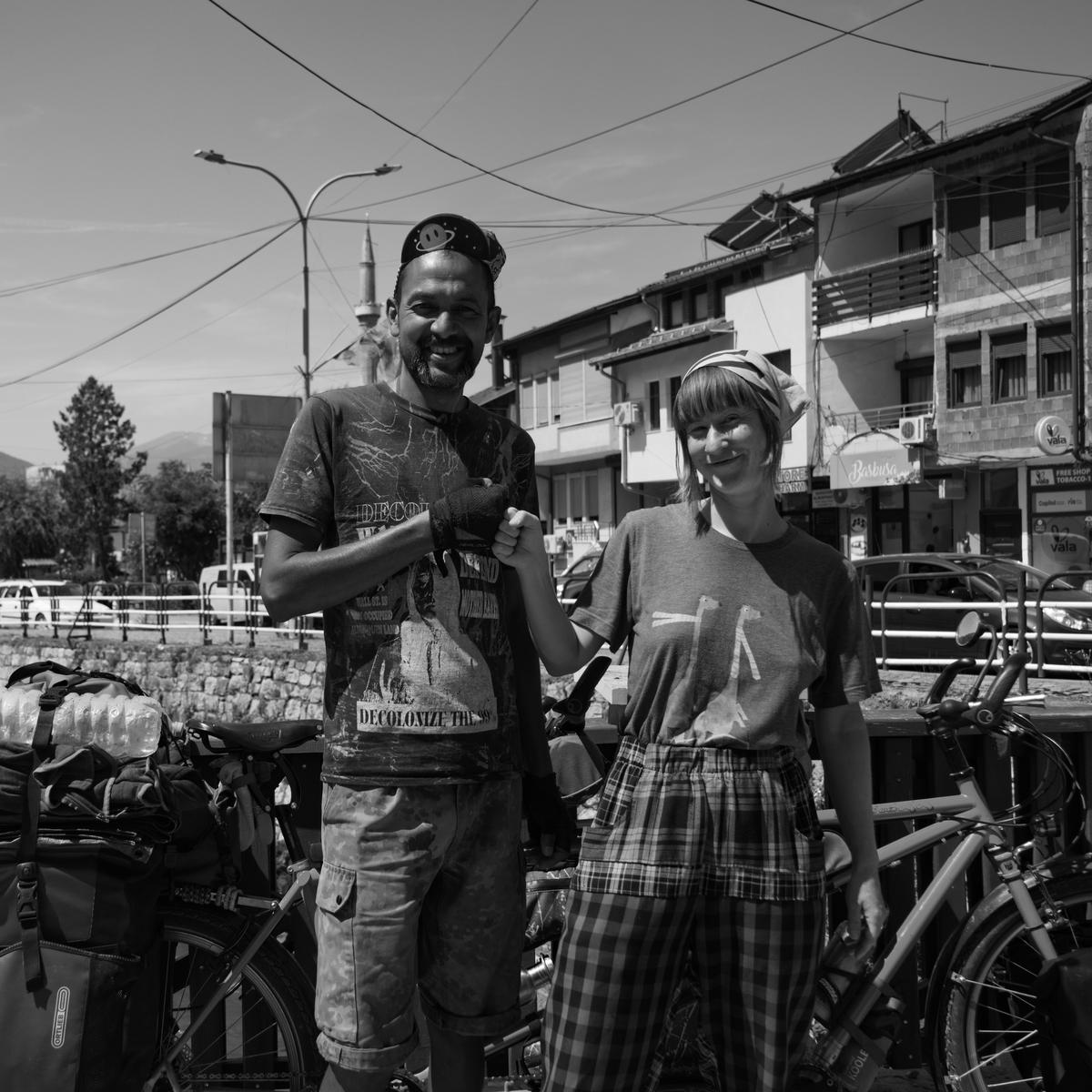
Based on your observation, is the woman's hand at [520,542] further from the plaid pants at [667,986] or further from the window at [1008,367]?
the window at [1008,367]

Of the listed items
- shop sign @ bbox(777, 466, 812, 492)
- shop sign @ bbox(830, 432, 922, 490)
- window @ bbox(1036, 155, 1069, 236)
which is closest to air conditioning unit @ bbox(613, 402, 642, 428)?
shop sign @ bbox(777, 466, 812, 492)

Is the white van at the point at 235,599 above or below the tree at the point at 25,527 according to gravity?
below

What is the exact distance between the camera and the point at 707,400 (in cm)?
226

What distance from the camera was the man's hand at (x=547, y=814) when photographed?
2.54 m

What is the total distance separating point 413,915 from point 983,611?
26.6 feet

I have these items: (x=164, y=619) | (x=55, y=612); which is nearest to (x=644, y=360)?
(x=164, y=619)

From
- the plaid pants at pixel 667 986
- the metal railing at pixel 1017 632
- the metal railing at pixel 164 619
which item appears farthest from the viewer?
the metal railing at pixel 164 619

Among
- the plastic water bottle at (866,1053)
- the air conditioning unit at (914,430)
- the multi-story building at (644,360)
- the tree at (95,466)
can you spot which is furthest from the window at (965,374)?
the tree at (95,466)

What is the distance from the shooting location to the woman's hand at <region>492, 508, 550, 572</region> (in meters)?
2.16

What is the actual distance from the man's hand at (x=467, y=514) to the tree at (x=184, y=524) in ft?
181

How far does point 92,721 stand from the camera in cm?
264

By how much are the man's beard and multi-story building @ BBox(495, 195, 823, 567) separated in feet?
73.4

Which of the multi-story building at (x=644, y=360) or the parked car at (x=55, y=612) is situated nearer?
the parked car at (x=55, y=612)

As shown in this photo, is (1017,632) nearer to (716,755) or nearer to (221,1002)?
(716,755)
